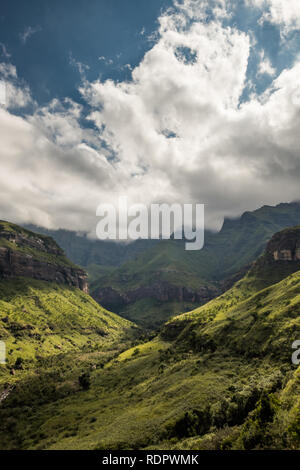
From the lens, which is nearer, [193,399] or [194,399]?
[194,399]

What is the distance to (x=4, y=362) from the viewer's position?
163 meters

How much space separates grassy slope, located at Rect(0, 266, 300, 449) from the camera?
4762 centimetres

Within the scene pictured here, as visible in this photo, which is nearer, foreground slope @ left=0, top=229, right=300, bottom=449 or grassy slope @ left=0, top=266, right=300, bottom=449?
foreground slope @ left=0, top=229, right=300, bottom=449

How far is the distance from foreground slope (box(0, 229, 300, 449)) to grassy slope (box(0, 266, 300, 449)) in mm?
258

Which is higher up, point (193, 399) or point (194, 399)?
point (194, 399)

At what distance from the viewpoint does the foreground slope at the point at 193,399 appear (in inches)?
1865

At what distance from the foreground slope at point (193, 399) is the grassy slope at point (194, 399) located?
26 centimetres

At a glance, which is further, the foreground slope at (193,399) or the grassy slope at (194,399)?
the grassy slope at (194,399)

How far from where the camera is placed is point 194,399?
238 feet

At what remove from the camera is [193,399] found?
72812mm

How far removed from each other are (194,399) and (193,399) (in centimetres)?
45

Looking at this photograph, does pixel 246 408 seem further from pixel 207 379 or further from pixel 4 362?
pixel 4 362

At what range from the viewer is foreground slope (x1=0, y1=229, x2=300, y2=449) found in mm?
47375
